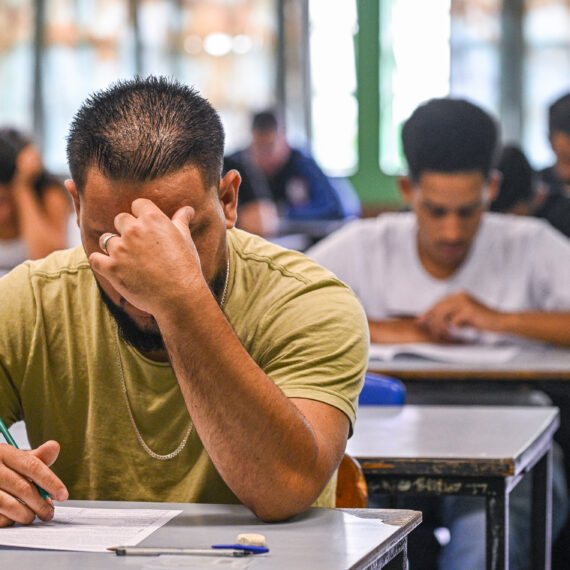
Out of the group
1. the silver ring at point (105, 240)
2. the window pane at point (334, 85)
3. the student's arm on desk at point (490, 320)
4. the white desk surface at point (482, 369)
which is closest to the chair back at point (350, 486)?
the silver ring at point (105, 240)

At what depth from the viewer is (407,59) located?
931 centimetres

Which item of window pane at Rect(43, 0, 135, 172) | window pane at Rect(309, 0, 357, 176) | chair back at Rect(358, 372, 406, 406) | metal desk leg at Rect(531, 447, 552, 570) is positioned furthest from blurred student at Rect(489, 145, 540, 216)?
window pane at Rect(43, 0, 135, 172)

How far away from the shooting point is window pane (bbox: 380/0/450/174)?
9.07 m

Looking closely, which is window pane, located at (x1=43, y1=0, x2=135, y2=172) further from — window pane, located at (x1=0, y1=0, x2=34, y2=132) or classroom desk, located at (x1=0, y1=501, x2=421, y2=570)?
classroom desk, located at (x1=0, y1=501, x2=421, y2=570)

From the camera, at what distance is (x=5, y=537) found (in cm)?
121

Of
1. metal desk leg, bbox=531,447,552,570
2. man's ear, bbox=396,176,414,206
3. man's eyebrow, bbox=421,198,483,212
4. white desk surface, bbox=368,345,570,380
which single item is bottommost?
metal desk leg, bbox=531,447,552,570

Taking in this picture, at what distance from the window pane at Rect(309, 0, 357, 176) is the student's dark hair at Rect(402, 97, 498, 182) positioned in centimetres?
624

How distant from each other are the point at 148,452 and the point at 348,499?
0.32 m

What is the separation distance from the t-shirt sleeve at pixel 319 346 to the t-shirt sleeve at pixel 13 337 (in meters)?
0.36

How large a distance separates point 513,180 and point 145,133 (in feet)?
12.2

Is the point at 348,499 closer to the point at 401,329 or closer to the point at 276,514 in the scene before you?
the point at 276,514

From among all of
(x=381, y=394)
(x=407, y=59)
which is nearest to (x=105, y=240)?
(x=381, y=394)

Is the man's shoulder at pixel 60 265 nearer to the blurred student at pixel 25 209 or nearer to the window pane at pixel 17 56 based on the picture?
the blurred student at pixel 25 209

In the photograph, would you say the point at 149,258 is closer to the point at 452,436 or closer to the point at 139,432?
the point at 139,432
